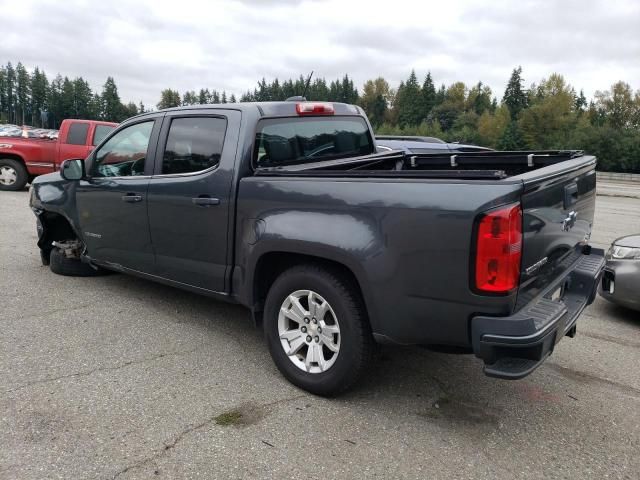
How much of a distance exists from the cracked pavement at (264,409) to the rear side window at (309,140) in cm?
146

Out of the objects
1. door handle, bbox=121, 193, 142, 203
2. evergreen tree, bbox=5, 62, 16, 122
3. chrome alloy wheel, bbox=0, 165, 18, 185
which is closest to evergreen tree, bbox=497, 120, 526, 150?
chrome alloy wheel, bbox=0, 165, 18, 185

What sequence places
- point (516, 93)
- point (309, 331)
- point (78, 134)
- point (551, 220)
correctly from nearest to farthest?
point (551, 220)
point (309, 331)
point (78, 134)
point (516, 93)

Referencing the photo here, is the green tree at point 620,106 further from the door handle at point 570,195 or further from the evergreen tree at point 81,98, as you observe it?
the evergreen tree at point 81,98

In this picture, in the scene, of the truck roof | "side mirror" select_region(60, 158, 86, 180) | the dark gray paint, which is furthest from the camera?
"side mirror" select_region(60, 158, 86, 180)

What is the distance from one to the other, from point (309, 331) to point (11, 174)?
12858 mm

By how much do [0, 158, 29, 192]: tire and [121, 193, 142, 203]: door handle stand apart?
10693mm

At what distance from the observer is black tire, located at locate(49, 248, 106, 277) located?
5.81 meters

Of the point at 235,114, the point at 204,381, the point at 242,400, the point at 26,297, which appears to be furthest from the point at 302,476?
the point at 26,297

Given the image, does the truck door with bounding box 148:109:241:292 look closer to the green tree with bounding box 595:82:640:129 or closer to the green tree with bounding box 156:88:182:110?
the green tree with bounding box 595:82:640:129

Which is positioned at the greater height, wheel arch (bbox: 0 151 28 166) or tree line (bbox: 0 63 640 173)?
tree line (bbox: 0 63 640 173)

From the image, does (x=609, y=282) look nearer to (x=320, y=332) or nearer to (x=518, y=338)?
(x=518, y=338)

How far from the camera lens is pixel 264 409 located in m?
3.19

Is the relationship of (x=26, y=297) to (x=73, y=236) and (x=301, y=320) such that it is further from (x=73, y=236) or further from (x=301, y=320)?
(x=301, y=320)

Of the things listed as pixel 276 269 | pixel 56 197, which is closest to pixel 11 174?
pixel 56 197
